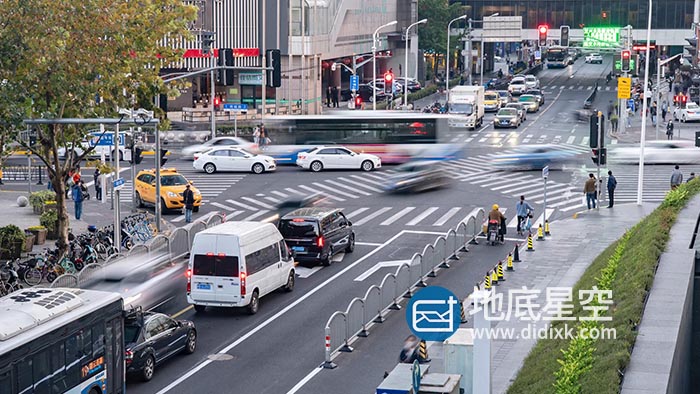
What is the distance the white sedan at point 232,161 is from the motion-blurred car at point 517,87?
164 feet

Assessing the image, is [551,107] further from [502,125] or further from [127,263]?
[127,263]

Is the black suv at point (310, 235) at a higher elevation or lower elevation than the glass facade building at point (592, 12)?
lower

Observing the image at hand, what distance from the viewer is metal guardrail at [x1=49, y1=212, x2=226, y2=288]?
28109 mm

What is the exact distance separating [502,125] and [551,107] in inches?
740

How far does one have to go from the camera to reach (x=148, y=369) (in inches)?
906

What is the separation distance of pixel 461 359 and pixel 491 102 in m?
76.1

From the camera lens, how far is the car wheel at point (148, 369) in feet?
74.8

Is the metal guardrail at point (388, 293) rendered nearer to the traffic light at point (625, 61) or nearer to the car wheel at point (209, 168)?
the car wheel at point (209, 168)

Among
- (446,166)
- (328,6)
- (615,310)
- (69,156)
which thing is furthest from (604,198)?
(328,6)

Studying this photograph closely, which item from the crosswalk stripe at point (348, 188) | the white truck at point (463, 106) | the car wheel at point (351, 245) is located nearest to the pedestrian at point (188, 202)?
the car wheel at point (351, 245)

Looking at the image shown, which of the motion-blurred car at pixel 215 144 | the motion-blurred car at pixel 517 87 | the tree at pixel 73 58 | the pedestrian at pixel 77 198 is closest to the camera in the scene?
the tree at pixel 73 58

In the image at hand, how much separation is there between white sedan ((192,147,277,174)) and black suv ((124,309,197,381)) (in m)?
31.9

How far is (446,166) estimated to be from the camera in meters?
59.4

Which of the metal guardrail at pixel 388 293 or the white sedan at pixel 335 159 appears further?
the white sedan at pixel 335 159
